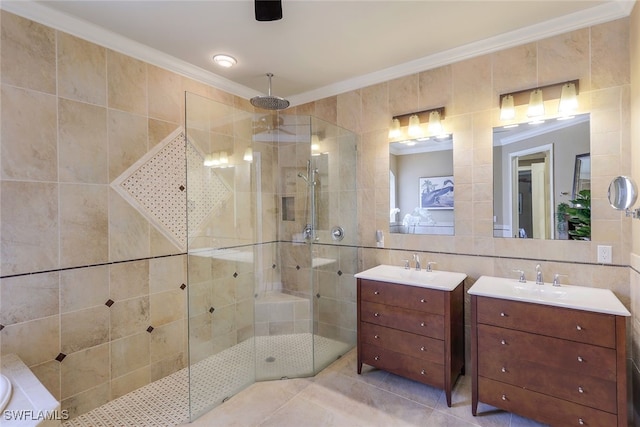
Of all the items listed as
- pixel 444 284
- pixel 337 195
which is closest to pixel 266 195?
pixel 337 195

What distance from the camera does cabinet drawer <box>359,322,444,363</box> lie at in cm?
214

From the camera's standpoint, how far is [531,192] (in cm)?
220

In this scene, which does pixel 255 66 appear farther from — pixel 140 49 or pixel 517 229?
pixel 517 229

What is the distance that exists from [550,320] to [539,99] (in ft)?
4.85

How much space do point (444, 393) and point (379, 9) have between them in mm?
2712

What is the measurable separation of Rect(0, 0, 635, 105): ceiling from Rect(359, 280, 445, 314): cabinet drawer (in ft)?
6.10

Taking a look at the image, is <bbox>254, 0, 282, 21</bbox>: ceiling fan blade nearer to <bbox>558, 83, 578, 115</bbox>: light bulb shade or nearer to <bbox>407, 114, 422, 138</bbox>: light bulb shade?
<bbox>407, 114, 422, 138</bbox>: light bulb shade

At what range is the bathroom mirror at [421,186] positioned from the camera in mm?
2539

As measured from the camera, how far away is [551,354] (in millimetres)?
1736

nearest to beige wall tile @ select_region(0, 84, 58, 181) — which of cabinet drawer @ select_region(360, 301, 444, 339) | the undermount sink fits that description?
the undermount sink

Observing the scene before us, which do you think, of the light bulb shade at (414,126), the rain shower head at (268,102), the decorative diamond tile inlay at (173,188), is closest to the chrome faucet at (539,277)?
the light bulb shade at (414,126)

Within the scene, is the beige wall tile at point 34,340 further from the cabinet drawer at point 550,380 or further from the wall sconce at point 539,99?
the wall sconce at point 539,99

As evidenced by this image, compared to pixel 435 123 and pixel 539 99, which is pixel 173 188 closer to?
pixel 435 123

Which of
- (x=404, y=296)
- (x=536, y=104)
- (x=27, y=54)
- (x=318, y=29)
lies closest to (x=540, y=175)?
(x=536, y=104)
